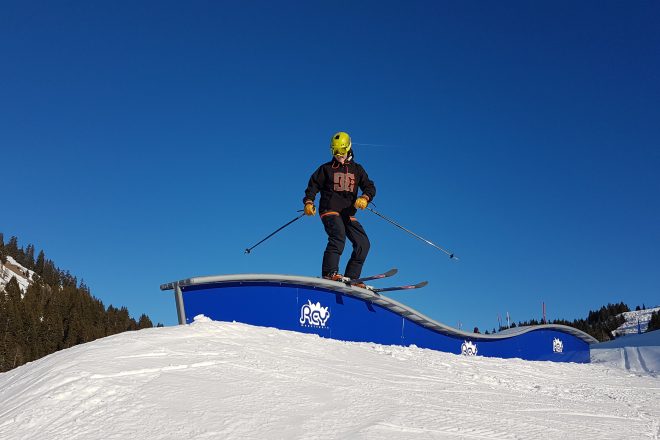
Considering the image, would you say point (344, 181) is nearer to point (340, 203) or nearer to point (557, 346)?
point (340, 203)

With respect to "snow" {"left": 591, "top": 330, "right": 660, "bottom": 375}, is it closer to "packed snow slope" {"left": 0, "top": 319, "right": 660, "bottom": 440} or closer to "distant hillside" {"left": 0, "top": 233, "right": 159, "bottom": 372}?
"packed snow slope" {"left": 0, "top": 319, "right": 660, "bottom": 440}

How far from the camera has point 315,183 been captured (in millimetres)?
8227

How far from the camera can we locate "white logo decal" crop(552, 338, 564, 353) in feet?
42.2

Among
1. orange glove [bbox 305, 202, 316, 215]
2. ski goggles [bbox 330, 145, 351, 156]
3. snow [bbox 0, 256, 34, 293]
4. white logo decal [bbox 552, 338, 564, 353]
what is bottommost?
white logo decal [bbox 552, 338, 564, 353]

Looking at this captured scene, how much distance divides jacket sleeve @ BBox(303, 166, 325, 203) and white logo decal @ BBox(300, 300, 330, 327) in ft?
5.30

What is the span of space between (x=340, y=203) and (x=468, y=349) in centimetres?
426

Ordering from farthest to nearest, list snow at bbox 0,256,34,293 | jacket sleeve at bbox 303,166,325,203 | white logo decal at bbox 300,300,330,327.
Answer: snow at bbox 0,256,34,293
jacket sleeve at bbox 303,166,325,203
white logo decal at bbox 300,300,330,327

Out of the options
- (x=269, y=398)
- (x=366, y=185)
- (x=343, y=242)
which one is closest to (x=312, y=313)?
(x=343, y=242)

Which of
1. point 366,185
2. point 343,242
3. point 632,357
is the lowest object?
point 632,357

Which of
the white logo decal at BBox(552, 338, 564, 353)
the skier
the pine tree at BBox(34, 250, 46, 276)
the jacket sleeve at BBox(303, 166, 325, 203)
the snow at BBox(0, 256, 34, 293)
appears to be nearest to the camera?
the skier

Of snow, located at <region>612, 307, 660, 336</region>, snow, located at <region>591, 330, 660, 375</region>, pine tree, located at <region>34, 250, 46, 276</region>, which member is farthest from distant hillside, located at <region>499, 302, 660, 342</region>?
pine tree, located at <region>34, 250, 46, 276</region>

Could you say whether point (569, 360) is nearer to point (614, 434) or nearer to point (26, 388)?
point (614, 434)

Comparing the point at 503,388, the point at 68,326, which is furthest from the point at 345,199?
the point at 68,326

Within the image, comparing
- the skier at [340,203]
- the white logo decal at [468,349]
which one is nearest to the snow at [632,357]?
the white logo decal at [468,349]
